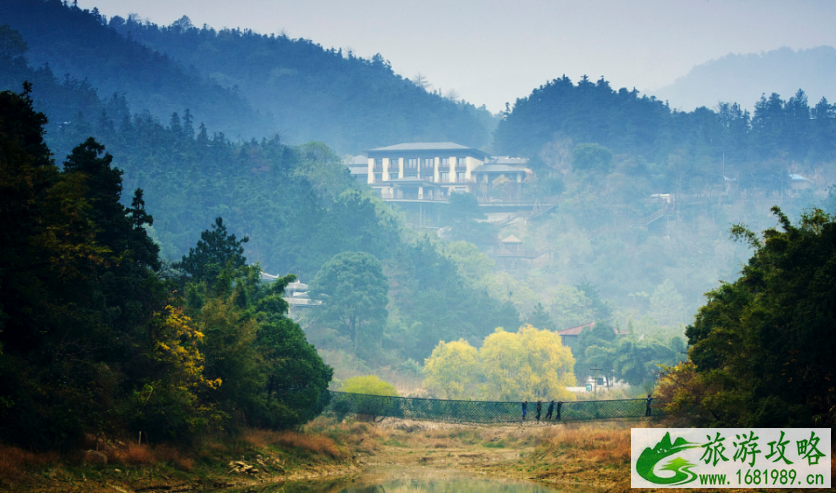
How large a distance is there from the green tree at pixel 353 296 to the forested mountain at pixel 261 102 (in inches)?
3686

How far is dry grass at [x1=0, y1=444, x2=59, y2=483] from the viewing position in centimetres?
1596

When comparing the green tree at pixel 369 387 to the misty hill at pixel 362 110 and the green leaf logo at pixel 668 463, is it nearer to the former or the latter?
the green leaf logo at pixel 668 463

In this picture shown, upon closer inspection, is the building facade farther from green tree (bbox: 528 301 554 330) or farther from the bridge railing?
the bridge railing

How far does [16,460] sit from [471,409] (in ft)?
69.7

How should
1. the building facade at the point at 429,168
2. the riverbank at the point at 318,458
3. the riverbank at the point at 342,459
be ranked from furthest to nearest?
the building facade at the point at 429,168 < the riverbank at the point at 342,459 < the riverbank at the point at 318,458

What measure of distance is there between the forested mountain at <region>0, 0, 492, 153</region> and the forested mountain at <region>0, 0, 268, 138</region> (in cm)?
20

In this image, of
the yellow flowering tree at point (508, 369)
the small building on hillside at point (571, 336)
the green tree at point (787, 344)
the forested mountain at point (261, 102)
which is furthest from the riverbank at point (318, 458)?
the forested mountain at point (261, 102)

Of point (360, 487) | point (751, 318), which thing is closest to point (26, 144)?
point (360, 487)

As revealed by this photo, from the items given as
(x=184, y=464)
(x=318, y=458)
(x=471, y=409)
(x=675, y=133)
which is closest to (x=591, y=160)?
(x=675, y=133)

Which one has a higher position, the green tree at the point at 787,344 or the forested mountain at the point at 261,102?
the forested mountain at the point at 261,102

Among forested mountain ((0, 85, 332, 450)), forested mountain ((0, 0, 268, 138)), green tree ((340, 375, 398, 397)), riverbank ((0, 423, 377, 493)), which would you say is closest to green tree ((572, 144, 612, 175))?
forested mountain ((0, 0, 268, 138))

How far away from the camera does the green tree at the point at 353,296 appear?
73.1 meters

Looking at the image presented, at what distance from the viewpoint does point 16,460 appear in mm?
16406

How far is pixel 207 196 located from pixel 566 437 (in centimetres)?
6938
